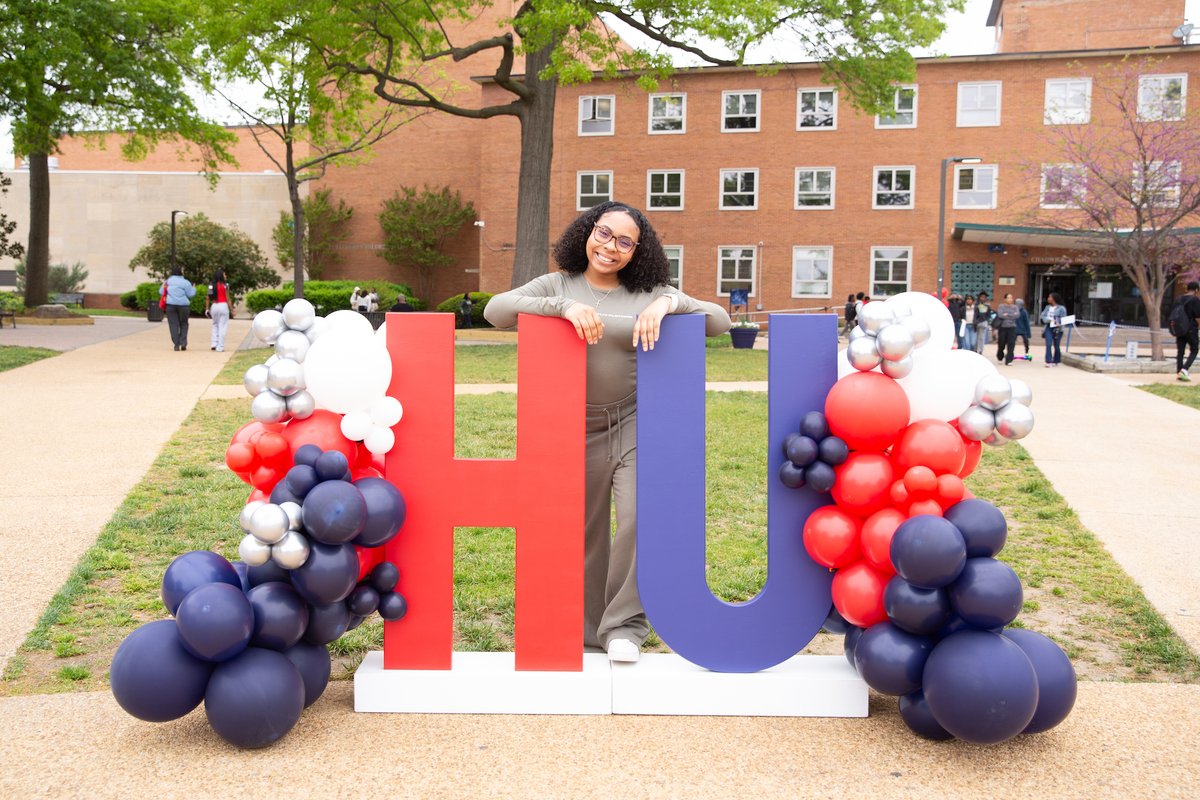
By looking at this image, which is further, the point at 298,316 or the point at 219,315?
the point at 219,315

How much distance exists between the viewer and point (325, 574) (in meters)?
3.22

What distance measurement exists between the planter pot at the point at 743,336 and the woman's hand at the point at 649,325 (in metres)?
19.1

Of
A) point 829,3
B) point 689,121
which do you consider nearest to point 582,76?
point 829,3

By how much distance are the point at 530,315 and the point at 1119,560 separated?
404 cm

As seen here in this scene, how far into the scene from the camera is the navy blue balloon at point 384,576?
3.53 m

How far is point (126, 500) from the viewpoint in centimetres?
678

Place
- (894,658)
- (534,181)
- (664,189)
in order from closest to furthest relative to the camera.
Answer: (894,658) < (534,181) < (664,189)

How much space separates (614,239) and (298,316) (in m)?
1.15

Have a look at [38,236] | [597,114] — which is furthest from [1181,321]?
[38,236]

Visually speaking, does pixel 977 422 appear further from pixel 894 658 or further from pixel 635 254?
pixel 635 254

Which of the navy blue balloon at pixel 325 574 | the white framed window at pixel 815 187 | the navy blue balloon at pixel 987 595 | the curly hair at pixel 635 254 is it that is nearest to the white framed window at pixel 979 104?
the white framed window at pixel 815 187

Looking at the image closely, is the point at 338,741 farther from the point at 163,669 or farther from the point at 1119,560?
the point at 1119,560

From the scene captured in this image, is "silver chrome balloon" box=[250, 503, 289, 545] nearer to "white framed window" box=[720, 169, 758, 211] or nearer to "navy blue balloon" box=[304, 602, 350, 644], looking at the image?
"navy blue balloon" box=[304, 602, 350, 644]

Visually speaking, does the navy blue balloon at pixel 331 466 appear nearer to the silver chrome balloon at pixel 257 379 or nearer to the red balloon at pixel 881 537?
the silver chrome balloon at pixel 257 379
